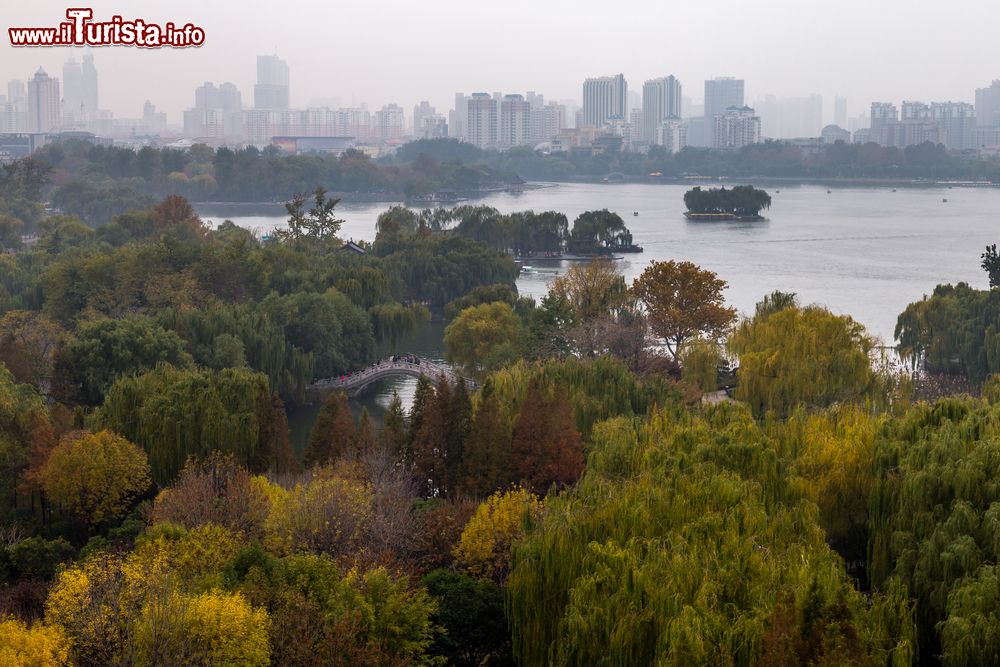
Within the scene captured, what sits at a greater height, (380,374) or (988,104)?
(988,104)

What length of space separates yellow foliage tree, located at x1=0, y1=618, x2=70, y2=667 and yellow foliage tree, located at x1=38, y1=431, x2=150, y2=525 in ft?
13.0

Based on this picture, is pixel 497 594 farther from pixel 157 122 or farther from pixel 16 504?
pixel 157 122

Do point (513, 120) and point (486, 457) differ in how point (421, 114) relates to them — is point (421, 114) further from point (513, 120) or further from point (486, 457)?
point (486, 457)

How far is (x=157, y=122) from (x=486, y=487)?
147 m

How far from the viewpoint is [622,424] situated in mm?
10172

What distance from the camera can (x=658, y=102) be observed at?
376 ft

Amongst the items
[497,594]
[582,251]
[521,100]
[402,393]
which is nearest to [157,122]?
[521,100]

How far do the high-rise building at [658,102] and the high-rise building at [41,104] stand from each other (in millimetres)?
52382

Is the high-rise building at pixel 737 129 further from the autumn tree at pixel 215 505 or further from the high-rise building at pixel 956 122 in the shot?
the autumn tree at pixel 215 505

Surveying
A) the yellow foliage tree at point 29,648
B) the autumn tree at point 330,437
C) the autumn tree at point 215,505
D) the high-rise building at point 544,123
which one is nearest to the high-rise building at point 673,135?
the high-rise building at point 544,123

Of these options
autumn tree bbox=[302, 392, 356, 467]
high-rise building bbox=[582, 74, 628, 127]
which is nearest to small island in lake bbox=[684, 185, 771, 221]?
autumn tree bbox=[302, 392, 356, 467]

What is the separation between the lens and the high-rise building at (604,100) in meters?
120

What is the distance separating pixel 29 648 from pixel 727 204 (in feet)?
139

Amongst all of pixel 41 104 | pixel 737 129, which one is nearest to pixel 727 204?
pixel 737 129
